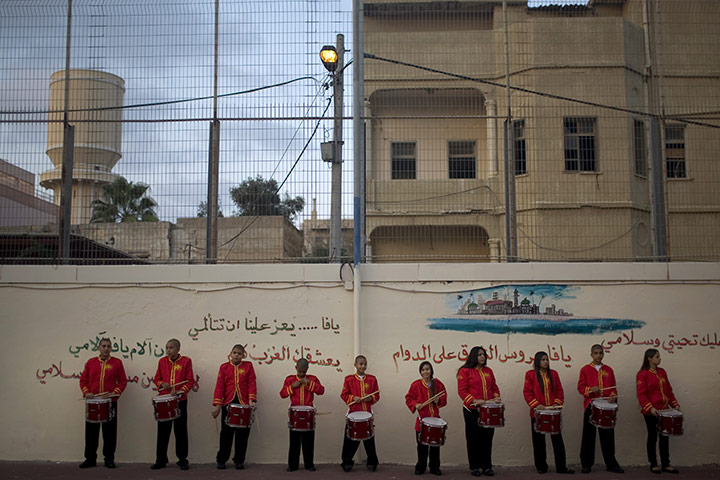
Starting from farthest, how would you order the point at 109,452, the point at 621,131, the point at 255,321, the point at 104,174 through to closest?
the point at 621,131, the point at 104,174, the point at 255,321, the point at 109,452

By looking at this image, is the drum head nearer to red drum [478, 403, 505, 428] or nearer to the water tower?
red drum [478, 403, 505, 428]

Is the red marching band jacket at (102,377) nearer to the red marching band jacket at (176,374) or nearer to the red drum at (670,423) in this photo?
the red marching band jacket at (176,374)

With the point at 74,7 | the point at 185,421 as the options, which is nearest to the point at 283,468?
the point at 185,421

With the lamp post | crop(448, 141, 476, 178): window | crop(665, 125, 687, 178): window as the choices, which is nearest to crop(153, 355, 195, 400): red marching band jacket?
→ the lamp post

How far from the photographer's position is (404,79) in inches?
633

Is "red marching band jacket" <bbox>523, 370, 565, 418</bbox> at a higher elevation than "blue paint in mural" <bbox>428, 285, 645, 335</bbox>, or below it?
below

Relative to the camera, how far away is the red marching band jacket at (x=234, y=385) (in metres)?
7.57

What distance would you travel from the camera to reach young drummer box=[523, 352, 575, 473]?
295 inches

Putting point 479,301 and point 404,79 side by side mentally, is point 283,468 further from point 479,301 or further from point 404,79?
point 404,79

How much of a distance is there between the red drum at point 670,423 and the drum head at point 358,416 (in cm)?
330

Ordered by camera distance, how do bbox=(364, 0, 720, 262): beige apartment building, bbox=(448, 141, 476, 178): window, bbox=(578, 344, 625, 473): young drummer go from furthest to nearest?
bbox=(448, 141, 476, 178): window, bbox=(364, 0, 720, 262): beige apartment building, bbox=(578, 344, 625, 473): young drummer

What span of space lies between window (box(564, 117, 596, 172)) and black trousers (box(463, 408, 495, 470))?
5100mm

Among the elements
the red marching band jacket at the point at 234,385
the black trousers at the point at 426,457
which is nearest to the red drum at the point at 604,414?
the black trousers at the point at 426,457

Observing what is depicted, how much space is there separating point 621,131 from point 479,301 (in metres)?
4.26
